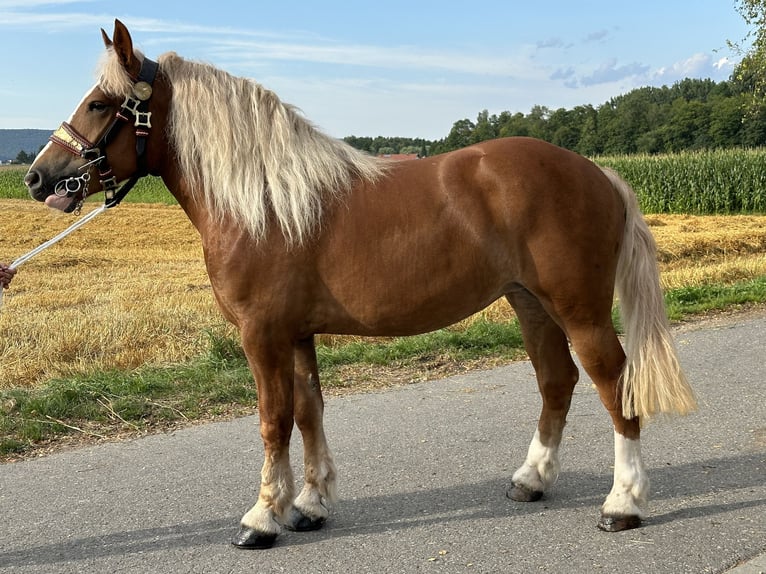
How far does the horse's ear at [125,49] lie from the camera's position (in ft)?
11.2

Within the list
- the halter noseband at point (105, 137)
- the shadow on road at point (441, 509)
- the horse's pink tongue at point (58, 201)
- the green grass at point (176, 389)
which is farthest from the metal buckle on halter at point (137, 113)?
the green grass at point (176, 389)

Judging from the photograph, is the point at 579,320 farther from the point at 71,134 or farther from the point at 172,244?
the point at 172,244

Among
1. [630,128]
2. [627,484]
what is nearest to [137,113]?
[627,484]

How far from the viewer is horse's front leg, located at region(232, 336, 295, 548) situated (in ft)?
11.6

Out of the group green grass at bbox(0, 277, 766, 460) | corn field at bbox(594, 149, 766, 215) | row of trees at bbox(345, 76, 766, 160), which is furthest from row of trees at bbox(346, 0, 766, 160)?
green grass at bbox(0, 277, 766, 460)

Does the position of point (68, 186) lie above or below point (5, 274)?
above

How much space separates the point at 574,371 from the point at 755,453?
1.35m

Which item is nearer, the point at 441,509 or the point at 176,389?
the point at 441,509

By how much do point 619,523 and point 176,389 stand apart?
3452 mm

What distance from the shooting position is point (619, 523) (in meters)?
3.60

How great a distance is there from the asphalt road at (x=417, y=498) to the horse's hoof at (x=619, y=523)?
5 centimetres

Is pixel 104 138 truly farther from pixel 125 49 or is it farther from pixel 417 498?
pixel 417 498

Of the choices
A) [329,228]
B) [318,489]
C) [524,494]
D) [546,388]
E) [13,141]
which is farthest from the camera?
[13,141]

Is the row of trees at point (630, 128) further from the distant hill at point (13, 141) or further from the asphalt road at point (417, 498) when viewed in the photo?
the distant hill at point (13, 141)
